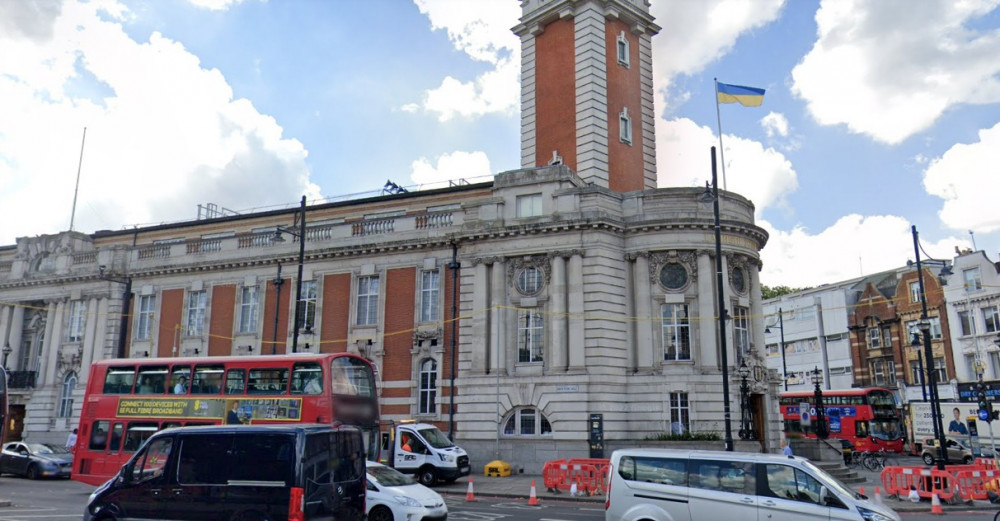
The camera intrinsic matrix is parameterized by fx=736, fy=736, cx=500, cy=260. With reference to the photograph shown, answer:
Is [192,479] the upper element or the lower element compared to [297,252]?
lower

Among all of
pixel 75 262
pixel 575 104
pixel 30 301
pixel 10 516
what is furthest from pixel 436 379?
pixel 30 301

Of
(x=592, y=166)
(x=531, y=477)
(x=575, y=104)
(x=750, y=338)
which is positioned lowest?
(x=531, y=477)

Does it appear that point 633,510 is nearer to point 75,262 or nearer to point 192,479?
point 192,479

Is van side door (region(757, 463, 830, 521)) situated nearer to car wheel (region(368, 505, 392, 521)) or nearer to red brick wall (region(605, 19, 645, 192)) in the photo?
car wheel (region(368, 505, 392, 521))

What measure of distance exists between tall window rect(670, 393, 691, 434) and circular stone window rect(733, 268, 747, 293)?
5.98 metres

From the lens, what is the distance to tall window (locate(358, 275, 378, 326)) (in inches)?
1500

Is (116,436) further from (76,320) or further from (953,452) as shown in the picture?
(953,452)

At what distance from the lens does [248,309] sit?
134ft

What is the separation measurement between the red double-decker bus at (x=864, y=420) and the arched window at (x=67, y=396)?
44008mm

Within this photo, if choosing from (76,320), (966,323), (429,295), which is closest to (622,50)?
(429,295)

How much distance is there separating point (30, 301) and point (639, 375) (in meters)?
38.2

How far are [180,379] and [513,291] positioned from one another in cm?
1569

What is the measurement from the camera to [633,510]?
14.3 metres

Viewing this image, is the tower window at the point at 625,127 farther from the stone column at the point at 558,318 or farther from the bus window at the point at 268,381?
the bus window at the point at 268,381
